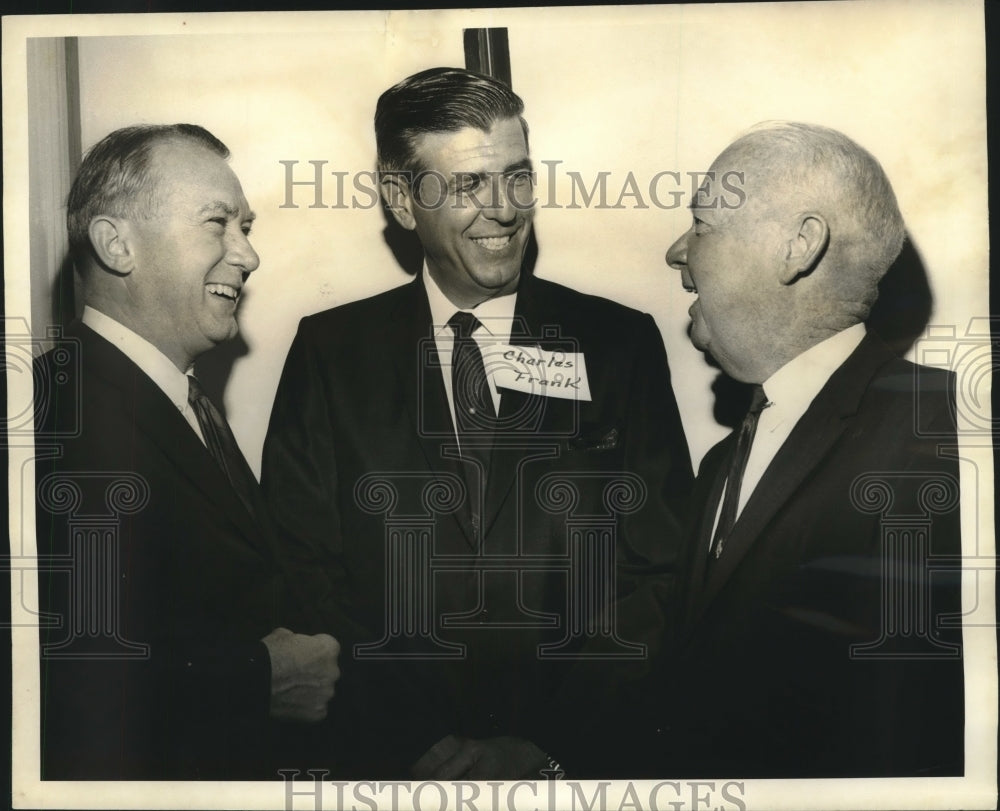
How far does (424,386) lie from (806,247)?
1009mm

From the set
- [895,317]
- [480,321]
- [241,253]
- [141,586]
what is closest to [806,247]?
[895,317]

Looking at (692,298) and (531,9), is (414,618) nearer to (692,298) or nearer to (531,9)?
(692,298)

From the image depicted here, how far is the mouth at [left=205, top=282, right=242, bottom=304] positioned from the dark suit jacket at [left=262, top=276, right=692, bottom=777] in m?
0.28

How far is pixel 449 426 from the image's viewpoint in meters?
2.84

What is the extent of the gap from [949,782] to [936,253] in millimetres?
1352

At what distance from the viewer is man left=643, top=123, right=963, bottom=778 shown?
281cm

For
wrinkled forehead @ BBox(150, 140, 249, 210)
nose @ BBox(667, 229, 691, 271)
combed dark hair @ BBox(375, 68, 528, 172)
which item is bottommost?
nose @ BBox(667, 229, 691, 271)

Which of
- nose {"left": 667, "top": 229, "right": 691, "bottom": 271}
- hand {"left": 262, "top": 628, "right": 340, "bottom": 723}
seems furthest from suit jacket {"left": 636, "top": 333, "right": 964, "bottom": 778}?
hand {"left": 262, "top": 628, "right": 340, "bottom": 723}

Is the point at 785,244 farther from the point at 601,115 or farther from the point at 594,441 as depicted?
the point at 594,441

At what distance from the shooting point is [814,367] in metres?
2.81

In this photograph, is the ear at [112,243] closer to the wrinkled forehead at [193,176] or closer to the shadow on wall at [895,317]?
the wrinkled forehead at [193,176]

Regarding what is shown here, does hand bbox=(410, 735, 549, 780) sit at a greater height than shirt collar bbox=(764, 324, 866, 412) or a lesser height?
lesser

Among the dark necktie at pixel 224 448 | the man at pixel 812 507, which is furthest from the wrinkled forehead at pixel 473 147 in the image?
the dark necktie at pixel 224 448

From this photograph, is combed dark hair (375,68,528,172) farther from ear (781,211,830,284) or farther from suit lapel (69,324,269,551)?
suit lapel (69,324,269,551)
